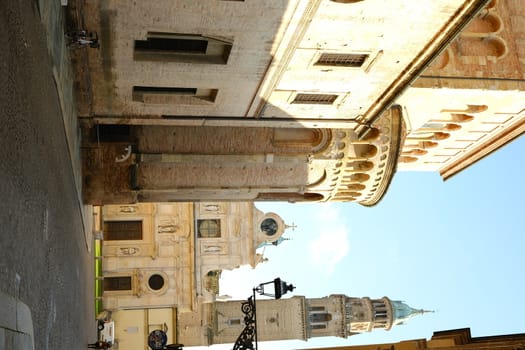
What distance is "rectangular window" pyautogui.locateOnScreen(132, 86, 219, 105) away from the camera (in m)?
18.3

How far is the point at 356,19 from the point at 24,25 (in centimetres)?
792

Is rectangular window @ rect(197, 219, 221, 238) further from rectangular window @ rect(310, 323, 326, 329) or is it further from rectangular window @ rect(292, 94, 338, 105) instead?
rectangular window @ rect(292, 94, 338, 105)

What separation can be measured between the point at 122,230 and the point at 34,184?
27.3 meters

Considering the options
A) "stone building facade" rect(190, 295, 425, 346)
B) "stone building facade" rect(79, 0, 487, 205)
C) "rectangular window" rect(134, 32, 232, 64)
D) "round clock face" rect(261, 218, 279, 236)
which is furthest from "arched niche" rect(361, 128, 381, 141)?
"stone building facade" rect(190, 295, 425, 346)

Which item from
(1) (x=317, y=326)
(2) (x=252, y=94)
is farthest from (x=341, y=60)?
(1) (x=317, y=326)

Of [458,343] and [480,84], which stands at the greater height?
[480,84]

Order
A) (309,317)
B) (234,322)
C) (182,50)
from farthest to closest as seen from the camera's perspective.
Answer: (309,317) < (234,322) < (182,50)

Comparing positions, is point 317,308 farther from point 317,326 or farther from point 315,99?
point 315,99

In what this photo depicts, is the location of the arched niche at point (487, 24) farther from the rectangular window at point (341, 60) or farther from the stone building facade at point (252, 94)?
the rectangular window at point (341, 60)

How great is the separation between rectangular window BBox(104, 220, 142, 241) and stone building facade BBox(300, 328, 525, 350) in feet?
55.1

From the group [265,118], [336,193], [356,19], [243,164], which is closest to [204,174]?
[243,164]

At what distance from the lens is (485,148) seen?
27969 mm

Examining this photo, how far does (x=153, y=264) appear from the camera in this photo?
3741 centimetres

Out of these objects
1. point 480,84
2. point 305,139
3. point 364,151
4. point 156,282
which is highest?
point 480,84
